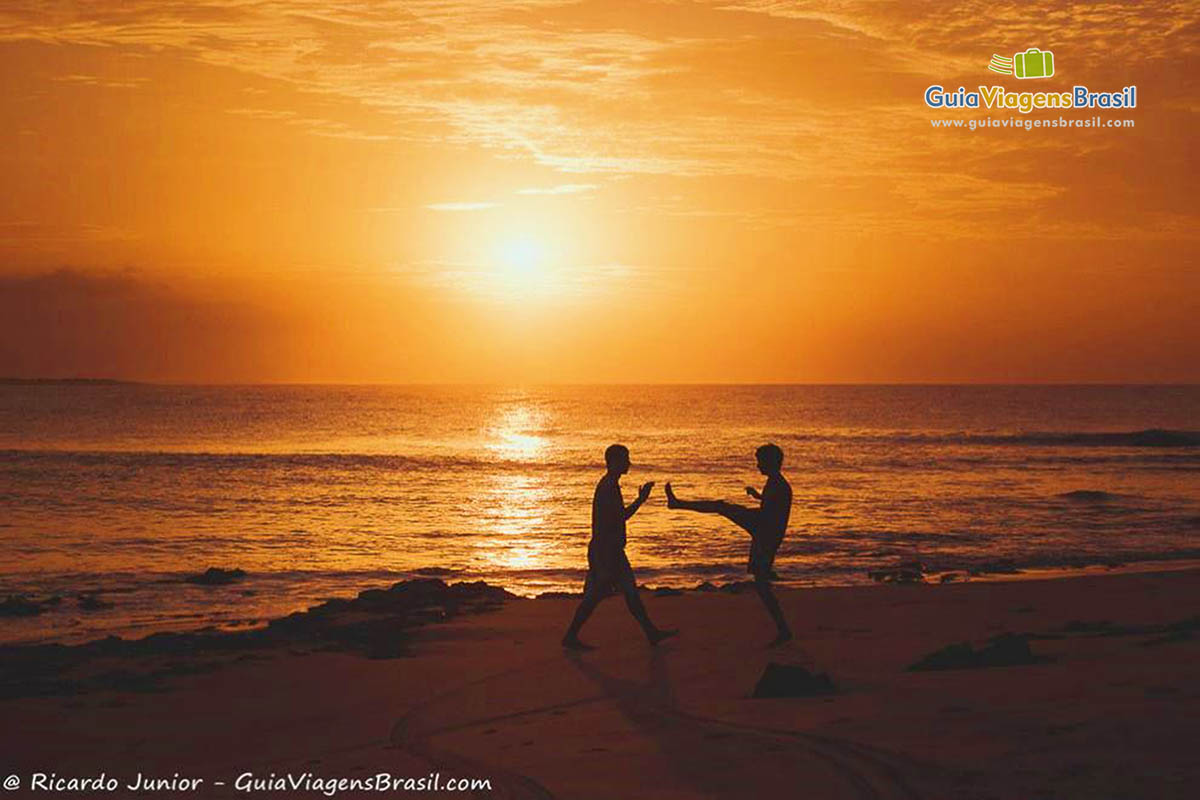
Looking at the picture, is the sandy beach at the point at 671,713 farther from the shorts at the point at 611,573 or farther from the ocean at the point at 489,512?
the ocean at the point at 489,512

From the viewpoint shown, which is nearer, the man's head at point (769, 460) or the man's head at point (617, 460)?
the man's head at point (769, 460)

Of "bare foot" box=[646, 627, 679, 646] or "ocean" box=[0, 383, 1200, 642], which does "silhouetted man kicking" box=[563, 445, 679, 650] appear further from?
"ocean" box=[0, 383, 1200, 642]

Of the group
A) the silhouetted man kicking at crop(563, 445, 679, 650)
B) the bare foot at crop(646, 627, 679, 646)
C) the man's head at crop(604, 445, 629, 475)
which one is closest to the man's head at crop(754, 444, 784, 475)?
the man's head at crop(604, 445, 629, 475)

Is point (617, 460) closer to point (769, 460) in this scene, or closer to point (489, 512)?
point (769, 460)

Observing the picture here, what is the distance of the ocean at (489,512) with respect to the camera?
74.3 ft

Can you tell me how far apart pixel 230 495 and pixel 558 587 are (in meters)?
24.9

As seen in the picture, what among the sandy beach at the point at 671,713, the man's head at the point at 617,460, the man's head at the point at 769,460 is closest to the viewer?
the sandy beach at the point at 671,713

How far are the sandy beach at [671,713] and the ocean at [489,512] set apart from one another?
18.5ft

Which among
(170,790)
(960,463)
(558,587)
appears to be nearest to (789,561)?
(558,587)

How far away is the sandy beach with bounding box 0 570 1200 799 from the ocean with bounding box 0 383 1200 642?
5.65m

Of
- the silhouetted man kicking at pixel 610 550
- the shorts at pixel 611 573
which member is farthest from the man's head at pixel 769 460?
the shorts at pixel 611 573

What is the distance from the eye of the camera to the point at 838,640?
12.8 meters

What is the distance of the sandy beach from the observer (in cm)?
700

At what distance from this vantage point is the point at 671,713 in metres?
9.23
